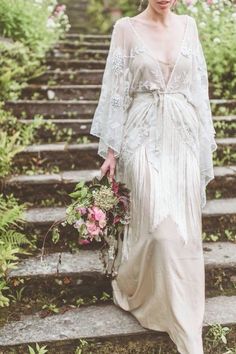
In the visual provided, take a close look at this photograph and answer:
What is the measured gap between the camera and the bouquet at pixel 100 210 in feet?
11.4

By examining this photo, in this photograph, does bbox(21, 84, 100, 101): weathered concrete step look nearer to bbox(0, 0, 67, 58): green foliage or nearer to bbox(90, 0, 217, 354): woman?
bbox(0, 0, 67, 58): green foliage

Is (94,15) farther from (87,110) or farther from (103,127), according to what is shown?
(103,127)

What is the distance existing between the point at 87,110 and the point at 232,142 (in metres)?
1.55

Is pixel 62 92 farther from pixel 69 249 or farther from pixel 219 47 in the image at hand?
pixel 69 249

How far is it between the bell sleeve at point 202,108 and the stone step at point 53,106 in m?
2.13

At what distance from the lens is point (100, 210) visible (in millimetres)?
3463

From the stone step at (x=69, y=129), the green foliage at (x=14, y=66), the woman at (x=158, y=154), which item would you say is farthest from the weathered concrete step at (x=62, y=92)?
the woman at (x=158, y=154)

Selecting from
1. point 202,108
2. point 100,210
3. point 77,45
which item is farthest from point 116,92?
point 77,45

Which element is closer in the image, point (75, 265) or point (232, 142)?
point (75, 265)

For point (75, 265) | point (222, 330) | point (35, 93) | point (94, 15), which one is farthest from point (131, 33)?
point (94, 15)

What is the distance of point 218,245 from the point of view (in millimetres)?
4406

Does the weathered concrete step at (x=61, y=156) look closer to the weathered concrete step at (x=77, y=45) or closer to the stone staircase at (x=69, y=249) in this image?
the stone staircase at (x=69, y=249)

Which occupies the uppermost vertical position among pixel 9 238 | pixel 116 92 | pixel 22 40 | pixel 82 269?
pixel 22 40

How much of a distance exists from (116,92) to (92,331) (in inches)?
60.5
